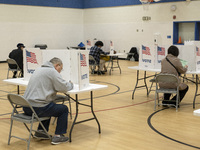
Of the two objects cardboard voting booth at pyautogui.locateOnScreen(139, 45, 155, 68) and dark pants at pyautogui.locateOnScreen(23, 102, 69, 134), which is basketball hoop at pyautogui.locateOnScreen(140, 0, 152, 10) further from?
dark pants at pyautogui.locateOnScreen(23, 102, 69, 134)

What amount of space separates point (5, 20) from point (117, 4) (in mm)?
5906

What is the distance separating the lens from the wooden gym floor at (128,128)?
4.38 metres

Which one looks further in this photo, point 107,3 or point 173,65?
point 107,3

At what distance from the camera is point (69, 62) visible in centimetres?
515

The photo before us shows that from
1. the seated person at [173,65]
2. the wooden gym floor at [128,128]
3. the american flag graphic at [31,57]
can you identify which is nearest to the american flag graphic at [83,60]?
the wooden gym floor at [128,128]

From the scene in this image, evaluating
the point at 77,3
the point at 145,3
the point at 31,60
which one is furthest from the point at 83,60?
the point at 77,3

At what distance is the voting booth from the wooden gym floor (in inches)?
31.7

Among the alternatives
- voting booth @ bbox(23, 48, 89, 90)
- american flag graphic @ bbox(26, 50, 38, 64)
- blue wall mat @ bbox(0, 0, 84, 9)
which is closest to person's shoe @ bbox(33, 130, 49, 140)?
voting booth @ bbox(23, 48, 89, 90)

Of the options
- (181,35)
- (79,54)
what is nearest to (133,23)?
(181,35)

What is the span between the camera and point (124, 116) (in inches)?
232

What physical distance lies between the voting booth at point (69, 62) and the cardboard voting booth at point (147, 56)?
2.51 metres

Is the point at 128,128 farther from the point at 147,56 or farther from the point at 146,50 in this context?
the point at 146,50

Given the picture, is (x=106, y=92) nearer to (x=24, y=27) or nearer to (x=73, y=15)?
(x=24, y=27)

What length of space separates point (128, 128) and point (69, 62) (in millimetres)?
1406
